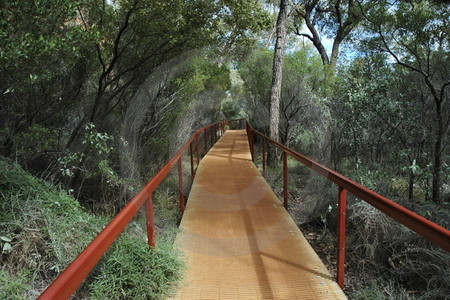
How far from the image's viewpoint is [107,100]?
754 cm

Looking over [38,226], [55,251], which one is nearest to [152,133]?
[38,226]

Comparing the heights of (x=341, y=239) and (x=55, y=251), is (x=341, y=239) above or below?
above

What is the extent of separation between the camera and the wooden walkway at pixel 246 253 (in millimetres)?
2533

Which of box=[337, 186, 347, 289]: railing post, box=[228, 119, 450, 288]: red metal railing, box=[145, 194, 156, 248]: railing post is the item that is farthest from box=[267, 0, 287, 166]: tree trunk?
box=[145, 194, 156, 248]: railing post

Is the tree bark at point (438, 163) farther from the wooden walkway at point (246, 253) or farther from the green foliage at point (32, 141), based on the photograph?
the green foliage at point (32, 141)

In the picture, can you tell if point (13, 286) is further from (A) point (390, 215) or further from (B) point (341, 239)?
(A) point (390, 215)

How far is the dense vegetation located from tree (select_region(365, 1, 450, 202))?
0.04m

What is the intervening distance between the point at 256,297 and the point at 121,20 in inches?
232

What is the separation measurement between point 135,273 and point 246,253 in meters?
1.19

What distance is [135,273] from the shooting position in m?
2.45

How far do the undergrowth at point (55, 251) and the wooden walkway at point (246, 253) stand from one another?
275 millimetres

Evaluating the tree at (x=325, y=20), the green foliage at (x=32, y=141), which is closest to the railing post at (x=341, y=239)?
the green foliage at (x=32, y=141)

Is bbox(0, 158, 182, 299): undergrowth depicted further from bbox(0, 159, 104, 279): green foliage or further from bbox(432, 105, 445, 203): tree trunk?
bbox(432, 105, 445, 203): tree trunk

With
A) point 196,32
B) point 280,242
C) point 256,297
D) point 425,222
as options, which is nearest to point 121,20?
point 196,32
